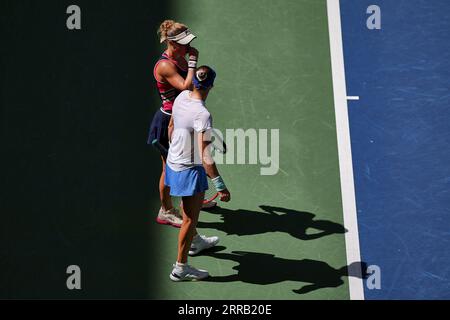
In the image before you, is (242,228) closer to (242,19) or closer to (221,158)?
(221,158)

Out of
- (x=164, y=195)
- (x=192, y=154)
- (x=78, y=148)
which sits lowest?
(x=164, y=195)

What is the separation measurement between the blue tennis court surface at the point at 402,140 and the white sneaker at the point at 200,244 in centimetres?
187

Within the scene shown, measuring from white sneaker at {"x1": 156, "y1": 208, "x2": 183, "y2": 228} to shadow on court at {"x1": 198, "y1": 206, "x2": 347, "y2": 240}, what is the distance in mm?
328

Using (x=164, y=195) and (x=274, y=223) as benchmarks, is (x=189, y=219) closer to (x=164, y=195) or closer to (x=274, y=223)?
(x=164, y=195)

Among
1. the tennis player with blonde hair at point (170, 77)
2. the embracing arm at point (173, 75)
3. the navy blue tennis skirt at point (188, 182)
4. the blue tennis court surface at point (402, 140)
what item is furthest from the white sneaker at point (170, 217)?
the blue tennis court surface at point (402, 140)

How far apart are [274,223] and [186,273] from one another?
1.49 metres

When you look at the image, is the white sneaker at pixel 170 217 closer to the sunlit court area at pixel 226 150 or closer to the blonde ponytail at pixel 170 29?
the sunlit court area at pixel 226 150

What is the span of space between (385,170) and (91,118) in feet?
13.7

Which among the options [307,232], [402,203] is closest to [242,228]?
[307,232]

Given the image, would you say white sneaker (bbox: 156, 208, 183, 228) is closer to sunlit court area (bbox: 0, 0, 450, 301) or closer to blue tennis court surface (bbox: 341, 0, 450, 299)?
sunlit court area (bbox: 0, 0, 450, 301)

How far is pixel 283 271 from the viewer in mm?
9086

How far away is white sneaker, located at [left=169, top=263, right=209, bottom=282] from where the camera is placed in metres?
8.77

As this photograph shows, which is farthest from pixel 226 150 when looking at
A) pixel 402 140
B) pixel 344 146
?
pixel 402 140

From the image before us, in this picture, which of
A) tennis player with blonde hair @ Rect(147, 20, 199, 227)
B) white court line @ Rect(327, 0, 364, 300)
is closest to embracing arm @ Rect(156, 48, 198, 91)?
tennis player with blonde hair @ Rect(147, 20, 199, 227)
